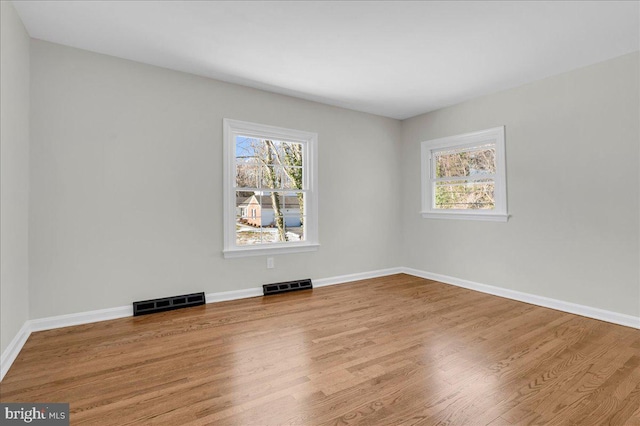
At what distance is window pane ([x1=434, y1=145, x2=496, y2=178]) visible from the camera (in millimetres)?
4082

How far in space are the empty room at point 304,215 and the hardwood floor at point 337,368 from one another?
0.06 ft

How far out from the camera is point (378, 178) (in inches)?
196

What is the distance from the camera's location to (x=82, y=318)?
2.89 m

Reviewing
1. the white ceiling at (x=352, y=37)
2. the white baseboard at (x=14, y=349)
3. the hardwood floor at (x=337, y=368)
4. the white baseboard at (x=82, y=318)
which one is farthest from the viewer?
the white ceiling at (x=352, y=37)

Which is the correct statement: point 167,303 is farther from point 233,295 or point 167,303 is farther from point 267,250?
point 267,250

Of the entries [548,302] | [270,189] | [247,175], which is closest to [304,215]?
[270,189]

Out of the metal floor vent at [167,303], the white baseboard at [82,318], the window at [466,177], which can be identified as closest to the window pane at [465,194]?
the window at [466,177]

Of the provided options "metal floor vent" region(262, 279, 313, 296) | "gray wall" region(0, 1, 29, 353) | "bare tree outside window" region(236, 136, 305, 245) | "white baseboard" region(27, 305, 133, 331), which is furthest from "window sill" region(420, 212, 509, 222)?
"gray wall" region(0, 1, 29, 353)

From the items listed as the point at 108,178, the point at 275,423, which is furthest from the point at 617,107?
the point at 108,178

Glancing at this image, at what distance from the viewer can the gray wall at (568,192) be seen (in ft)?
9.66

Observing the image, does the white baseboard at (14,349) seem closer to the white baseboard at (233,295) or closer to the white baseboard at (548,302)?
the white baseboard at (233,295)

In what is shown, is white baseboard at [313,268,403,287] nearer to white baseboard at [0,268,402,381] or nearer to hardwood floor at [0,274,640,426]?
Result: white baseboard at [0,268,402,381]

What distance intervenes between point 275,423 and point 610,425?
65.5 inches

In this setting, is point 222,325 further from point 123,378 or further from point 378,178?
point 378,178
